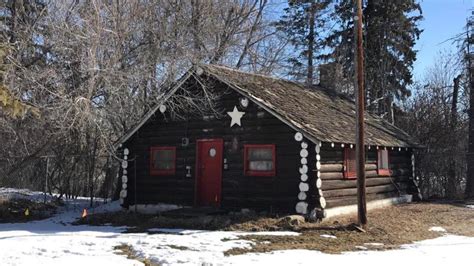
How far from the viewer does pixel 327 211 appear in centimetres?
1594

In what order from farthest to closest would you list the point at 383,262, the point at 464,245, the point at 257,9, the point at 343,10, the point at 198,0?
the point at 343,10 < the point at 257,9 < the point at 198,0 < the point at 464,245 < the point at 383,262

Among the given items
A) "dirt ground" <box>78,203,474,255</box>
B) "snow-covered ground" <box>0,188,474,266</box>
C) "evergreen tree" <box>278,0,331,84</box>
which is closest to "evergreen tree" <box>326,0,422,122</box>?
"evergreen tree" <box>278,0,331,84</box>

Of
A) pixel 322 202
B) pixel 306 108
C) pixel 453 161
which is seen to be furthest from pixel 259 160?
pixel 453 161

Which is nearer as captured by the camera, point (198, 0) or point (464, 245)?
point (464, 245)

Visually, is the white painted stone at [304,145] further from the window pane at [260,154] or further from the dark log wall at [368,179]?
the window pane at [260,154]

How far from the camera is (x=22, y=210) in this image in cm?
1834

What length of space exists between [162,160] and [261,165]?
4007 millimetres

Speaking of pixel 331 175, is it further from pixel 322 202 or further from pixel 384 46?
pixel 384 46

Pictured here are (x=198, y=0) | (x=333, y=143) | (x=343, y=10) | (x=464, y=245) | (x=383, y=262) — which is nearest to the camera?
(x=383, y=262)

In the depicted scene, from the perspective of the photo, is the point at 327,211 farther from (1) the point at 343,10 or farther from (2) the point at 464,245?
(1) the point at 343,10

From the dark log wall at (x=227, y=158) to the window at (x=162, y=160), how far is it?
0.55ft

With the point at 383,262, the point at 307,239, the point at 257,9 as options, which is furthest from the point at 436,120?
the point at 383,262

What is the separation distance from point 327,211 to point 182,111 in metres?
5.92

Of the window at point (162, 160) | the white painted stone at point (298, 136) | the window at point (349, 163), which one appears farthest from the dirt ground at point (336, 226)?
the white painted stone at point (298, 136)
